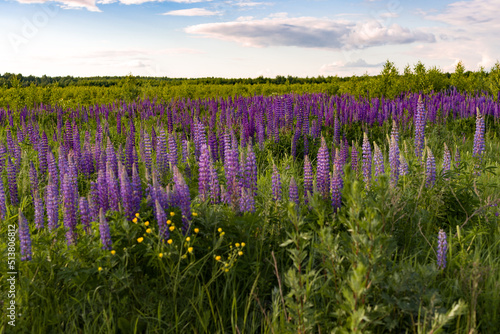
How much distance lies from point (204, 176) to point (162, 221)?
91 centimetres

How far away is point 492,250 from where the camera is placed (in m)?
3.90

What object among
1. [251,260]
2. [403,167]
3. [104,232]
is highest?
[403,167]

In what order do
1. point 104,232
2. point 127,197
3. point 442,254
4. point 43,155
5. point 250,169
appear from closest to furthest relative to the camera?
point 104,232 < point 442,254 < point 127,197 < point 250,169 < point 43,155

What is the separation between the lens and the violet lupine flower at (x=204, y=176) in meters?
3.94

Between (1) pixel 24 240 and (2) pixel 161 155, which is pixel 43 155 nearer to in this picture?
(2) pixel 161 155

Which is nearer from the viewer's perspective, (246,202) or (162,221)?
(162,221)

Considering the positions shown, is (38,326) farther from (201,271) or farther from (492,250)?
(492,250)

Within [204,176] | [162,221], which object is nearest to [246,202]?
[204,176]

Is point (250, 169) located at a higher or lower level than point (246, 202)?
higher

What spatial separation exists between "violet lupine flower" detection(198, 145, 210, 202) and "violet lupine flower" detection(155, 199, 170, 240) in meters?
0.73

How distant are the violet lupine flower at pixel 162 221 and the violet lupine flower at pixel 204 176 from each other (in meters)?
0.73

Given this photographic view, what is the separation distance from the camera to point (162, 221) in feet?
10.4

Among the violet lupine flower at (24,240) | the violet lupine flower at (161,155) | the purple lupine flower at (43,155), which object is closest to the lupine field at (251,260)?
the violet lupine flower at (24,240)

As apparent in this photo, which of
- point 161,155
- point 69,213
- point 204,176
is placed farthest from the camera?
point 161,155
